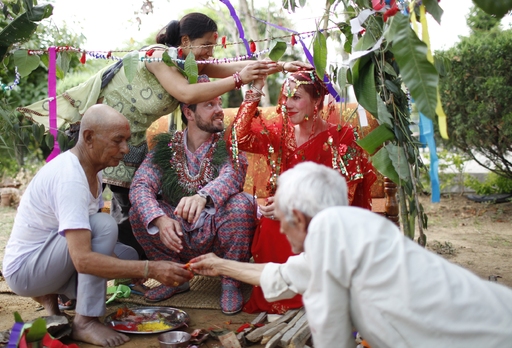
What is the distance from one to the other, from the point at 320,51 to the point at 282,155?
116cm

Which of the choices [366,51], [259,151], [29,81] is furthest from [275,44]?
[29,81]

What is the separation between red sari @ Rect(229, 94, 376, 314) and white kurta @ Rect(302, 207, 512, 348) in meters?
1.80

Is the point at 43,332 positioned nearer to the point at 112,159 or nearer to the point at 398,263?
the point at 112,159

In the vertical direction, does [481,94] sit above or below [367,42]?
below

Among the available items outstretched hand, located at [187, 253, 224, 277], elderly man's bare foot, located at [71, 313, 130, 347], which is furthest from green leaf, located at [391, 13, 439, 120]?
elderly man's bare foot, located at [71, 313, 130, 347]

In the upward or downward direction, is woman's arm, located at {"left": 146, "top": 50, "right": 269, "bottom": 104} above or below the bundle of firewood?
above

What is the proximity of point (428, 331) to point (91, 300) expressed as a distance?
2015 mm

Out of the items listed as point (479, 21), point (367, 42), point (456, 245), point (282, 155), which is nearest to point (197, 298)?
point (282, 155)

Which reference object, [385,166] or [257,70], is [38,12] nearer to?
[257,70]

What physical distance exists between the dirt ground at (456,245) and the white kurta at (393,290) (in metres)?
1.40

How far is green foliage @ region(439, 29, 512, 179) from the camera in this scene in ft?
24.5

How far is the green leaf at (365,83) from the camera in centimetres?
288

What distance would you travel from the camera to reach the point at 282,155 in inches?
159

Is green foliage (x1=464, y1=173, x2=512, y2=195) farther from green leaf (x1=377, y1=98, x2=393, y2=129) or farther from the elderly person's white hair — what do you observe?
the elderly person's white hair
